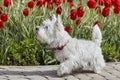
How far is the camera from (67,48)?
7.93 metres

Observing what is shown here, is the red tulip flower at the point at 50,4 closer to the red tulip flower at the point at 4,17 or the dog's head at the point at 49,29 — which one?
the red tulip flower at the point at 4,17

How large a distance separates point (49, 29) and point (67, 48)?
46 cm

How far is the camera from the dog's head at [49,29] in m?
7.70

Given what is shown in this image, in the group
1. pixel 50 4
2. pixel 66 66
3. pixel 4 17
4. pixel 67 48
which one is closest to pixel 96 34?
pixel 67 48

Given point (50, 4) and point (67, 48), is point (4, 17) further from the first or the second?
point (67, 48)

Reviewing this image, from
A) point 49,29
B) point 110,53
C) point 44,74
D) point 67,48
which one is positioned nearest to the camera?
point 49,29

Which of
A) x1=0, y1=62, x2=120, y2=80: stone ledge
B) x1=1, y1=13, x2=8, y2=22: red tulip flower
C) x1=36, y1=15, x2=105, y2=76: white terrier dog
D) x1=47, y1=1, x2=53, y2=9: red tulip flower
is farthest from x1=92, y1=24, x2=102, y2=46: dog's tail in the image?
x1=1, y1=13, x2=8, y2=22: red tulip flower

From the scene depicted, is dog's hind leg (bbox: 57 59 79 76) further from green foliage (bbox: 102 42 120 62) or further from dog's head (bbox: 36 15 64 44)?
green foliage (bbox: 102 42 120 62)

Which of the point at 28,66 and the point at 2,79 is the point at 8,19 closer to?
the point at 28,66

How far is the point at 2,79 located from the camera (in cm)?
773

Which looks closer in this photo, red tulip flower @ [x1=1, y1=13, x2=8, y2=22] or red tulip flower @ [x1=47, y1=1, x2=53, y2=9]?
red tulip flower @ [x1=1, y1=13, x2=8, y2=22]

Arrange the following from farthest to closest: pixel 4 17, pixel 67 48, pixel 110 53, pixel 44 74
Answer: pixel 110 53
pixel 4 17
pixel 44 74
pixel 67 48

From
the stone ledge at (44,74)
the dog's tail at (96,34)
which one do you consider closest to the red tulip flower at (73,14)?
the dog's tail at (96,34)

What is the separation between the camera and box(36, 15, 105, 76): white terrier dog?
775 cm
